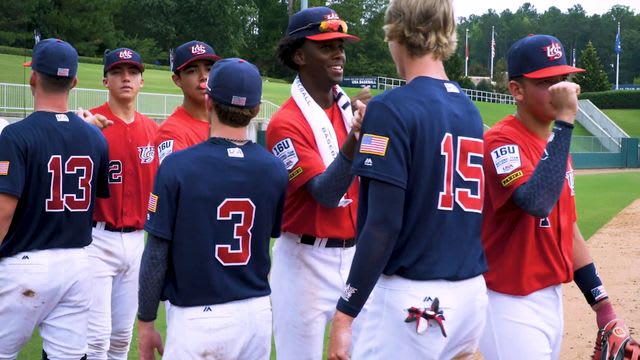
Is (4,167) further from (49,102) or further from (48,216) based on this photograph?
(49,102)

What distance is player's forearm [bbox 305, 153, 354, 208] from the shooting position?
4.13 meters

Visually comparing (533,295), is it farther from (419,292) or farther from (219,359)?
(219,359)

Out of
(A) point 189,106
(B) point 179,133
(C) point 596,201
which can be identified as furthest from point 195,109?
(C) point 596,201

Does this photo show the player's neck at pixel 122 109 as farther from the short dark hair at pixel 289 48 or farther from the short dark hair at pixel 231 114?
the short dark hair at pixel 231 114

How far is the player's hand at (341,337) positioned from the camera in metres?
3.17

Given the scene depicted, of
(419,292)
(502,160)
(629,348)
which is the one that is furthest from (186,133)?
(629,348)

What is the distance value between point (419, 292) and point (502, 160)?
1027 mm

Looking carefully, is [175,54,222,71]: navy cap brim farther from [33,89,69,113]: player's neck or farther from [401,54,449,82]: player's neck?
[401,54,449,82]: player's neck

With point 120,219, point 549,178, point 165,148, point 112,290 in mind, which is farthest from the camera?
point 112,290

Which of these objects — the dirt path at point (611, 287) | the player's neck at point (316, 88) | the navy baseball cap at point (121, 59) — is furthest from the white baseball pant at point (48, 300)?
the dirt path at point (611, 287)

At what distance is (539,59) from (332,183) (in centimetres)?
124

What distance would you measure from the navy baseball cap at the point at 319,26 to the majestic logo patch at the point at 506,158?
1.30 metres

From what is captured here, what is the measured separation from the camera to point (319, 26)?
15.5 ft

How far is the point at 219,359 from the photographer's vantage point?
12.4 ft
